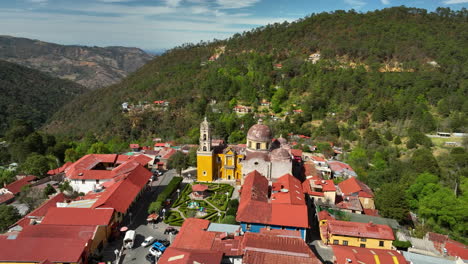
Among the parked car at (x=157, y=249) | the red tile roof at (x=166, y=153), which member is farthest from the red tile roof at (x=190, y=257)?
the red tile roof at (x=166, y=153)

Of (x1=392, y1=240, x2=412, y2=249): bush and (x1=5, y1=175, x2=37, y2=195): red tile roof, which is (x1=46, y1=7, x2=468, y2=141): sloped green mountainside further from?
(x1=392, y1=240, x2=412, y2=249): bush

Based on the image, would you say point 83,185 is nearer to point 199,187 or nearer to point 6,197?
point 6,197

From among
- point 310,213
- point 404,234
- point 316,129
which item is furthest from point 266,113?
point 404,234

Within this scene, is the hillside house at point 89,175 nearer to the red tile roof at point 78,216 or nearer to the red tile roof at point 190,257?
the red tile roof at point 78,216

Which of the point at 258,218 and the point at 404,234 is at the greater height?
the point at 258,218

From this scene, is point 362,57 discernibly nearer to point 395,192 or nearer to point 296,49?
point 296,49

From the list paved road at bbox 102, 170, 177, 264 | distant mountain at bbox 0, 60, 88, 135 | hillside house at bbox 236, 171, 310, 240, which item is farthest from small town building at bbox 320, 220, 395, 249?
distant mountain at bbox 0, 60, 88, 135
